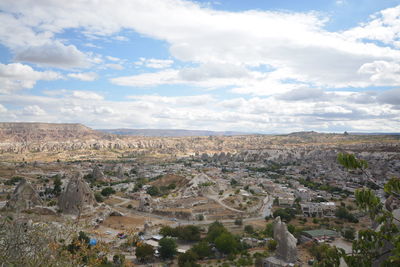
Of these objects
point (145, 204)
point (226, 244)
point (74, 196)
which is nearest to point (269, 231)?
point (226, 244)

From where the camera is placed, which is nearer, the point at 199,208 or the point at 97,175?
the point at 199,208

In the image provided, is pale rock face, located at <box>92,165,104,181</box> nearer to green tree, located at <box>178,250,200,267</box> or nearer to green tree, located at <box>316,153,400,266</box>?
green tree, located at <box>178,250,200,267</box>

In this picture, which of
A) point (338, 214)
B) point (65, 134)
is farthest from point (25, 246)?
point (65, 134)

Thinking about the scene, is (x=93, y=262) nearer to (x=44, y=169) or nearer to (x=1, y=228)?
(x=1, y=228)

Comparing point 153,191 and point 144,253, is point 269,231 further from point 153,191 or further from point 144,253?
point 153,191

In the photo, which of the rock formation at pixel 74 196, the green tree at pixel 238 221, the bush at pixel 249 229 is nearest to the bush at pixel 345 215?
the green tree at pixel 238 221

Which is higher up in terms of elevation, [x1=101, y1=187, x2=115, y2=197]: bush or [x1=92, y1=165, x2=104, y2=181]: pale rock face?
[x1=92, y1=165, x2=104, y2=181]: pale rock face

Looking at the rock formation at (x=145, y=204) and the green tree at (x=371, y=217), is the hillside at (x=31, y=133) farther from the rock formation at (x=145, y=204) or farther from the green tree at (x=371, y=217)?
the green tree at (x=371, y=217)

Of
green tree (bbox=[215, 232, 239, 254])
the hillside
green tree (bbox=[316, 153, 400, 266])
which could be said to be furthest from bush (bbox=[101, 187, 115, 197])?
the hillside
